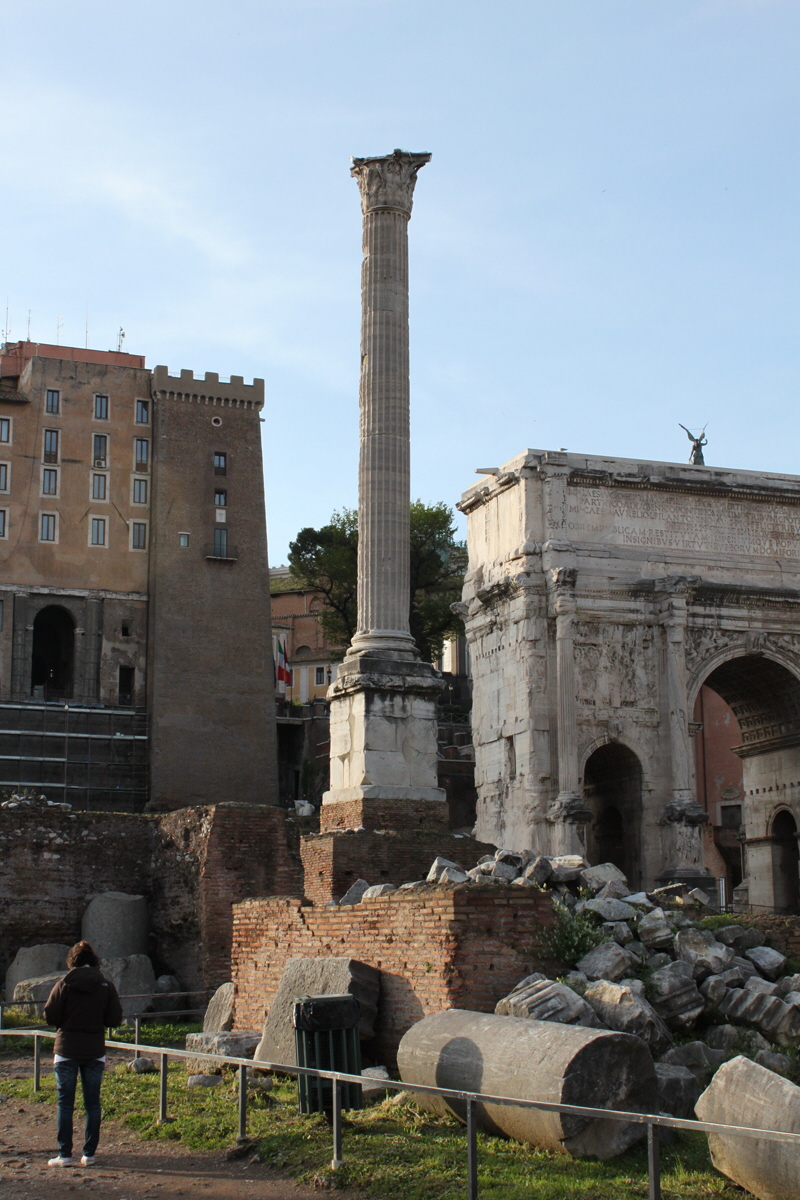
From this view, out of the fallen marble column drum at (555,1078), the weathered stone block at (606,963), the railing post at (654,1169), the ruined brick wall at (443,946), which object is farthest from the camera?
the weathered stone block at (606,963)

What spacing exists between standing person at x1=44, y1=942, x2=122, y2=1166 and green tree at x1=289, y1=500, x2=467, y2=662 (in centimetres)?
4160

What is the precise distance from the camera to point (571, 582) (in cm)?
2875

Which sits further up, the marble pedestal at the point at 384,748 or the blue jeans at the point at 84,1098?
the marble pedestal at the point at 384,748

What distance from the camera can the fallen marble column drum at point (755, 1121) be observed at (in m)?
8.11

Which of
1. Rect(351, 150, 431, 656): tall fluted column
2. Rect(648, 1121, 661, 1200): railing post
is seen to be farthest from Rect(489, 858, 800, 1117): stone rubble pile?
Rect(351, 150, 431, 656): tall fluted column

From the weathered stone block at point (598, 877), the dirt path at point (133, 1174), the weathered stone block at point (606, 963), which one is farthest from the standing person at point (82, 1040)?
the weathered stone block at point (598, 877)

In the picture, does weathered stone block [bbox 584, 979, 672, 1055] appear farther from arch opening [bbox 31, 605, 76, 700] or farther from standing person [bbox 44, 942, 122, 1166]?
arch opening [bbox 31, 605, 76, 700]

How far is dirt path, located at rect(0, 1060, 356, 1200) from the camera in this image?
29.0 feet

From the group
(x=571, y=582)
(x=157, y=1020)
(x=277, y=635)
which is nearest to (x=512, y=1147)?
(x=157, y=1020)

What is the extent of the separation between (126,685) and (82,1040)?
46761 millimetres

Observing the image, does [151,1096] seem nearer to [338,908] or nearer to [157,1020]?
[338,908]

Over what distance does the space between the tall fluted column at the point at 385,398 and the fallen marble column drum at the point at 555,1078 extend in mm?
11049

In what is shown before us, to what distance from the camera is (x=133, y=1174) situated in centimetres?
946

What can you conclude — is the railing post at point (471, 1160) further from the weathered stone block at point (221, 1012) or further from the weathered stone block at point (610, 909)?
the weathered stone block at point (221, 1012)
